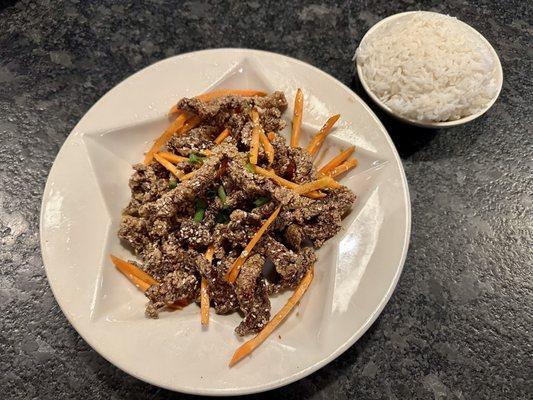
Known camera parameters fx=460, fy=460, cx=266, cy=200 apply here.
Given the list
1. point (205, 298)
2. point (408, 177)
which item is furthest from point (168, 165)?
point (408, 177)

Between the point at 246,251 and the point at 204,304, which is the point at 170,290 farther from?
the point at 246,251

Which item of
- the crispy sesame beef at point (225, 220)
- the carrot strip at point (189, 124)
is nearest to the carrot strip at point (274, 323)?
the crispy sesame beef at point (225, 220)

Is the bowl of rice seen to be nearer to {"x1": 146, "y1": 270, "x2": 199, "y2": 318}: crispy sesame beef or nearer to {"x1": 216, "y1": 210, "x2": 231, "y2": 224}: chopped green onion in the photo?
{"x1": 216, "y1": 210, "x2": 231, "y2": 224}: chopped green onion

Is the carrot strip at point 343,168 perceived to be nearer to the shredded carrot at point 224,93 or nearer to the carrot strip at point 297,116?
the carrot strip at point 297,116

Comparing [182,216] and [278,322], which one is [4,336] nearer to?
[182,216]

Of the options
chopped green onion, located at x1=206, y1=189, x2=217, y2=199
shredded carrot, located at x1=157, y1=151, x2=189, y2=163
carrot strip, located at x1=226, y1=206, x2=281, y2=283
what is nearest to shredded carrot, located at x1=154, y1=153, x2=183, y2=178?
shredded carrot, located at x1=157, y1=151, x2=189, y2=163

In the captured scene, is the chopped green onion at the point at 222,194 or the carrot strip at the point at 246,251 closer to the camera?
the carrot strip at the point at 246,251
